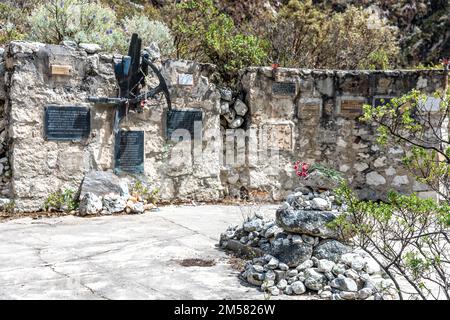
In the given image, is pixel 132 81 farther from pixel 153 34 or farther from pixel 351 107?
pixel 351 107

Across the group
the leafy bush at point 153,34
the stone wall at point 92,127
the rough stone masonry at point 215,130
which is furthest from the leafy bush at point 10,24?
the leafy bush at point 153,34

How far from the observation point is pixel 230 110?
766 centimetres

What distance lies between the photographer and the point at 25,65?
20.1 ft

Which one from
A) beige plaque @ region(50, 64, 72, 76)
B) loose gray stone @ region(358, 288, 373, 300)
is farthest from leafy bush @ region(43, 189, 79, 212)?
loose gray stone @ region(358, 288, 373, 300)

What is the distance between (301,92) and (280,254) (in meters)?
4.41

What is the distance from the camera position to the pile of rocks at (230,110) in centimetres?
757

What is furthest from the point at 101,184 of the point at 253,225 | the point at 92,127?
the point at 253,225

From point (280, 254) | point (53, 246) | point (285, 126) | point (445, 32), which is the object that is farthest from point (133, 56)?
point (445, 32)

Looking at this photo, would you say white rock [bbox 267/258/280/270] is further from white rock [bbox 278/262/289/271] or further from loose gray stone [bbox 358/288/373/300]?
loose gray stone [bbox 358/288/373/300]

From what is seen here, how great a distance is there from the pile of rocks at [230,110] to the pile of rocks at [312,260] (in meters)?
3.62

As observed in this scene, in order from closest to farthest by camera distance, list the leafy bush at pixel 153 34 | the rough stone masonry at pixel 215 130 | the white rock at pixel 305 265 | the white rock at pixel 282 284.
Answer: the white rock at pixel 282 284 < the white rock at pixel 305 265 < the rough stone masonry at pixel 215 130 < the leafy bush at pixel 153 34

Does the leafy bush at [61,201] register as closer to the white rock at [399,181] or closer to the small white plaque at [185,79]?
the small white plaque at [185,79]

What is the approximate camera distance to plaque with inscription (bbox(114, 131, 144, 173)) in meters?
6.74
